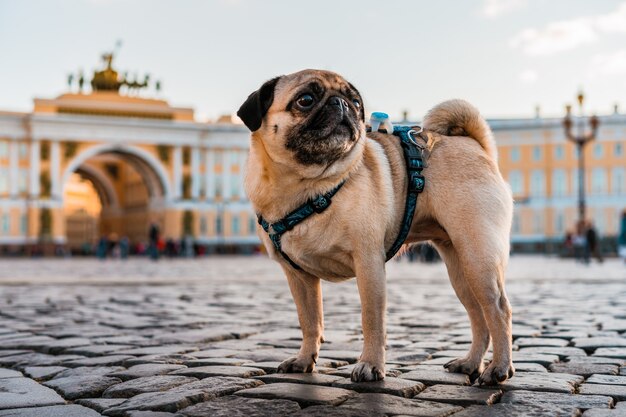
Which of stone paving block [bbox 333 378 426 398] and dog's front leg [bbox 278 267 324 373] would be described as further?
dog's front leg [bbox 278 267 324 373]

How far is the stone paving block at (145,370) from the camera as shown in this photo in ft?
14.5

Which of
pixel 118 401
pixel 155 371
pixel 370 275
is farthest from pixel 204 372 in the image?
pixel 370 275

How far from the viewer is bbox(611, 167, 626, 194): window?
6781cm

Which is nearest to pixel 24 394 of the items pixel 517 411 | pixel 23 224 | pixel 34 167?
pixel 517 411

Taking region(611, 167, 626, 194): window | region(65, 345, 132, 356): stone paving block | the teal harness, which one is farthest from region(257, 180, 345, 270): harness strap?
region(611, 167, 626, 194): window

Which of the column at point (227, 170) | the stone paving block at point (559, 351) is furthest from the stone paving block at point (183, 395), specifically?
the column at point (227, 170)

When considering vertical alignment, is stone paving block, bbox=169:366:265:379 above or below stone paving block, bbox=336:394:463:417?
below

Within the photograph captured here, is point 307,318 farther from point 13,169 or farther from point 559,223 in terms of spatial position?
point 559,223

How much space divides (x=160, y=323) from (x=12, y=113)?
55937mm

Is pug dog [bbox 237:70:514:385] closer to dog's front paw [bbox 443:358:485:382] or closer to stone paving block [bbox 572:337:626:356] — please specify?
dog's front paw [bbox 443:358:485:382]

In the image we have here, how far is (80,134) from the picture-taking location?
60125mm

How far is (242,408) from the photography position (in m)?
3.54

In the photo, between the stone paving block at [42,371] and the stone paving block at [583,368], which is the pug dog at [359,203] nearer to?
the stone paving block at [583,368]

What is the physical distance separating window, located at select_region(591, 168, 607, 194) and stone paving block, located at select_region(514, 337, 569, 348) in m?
65.6
